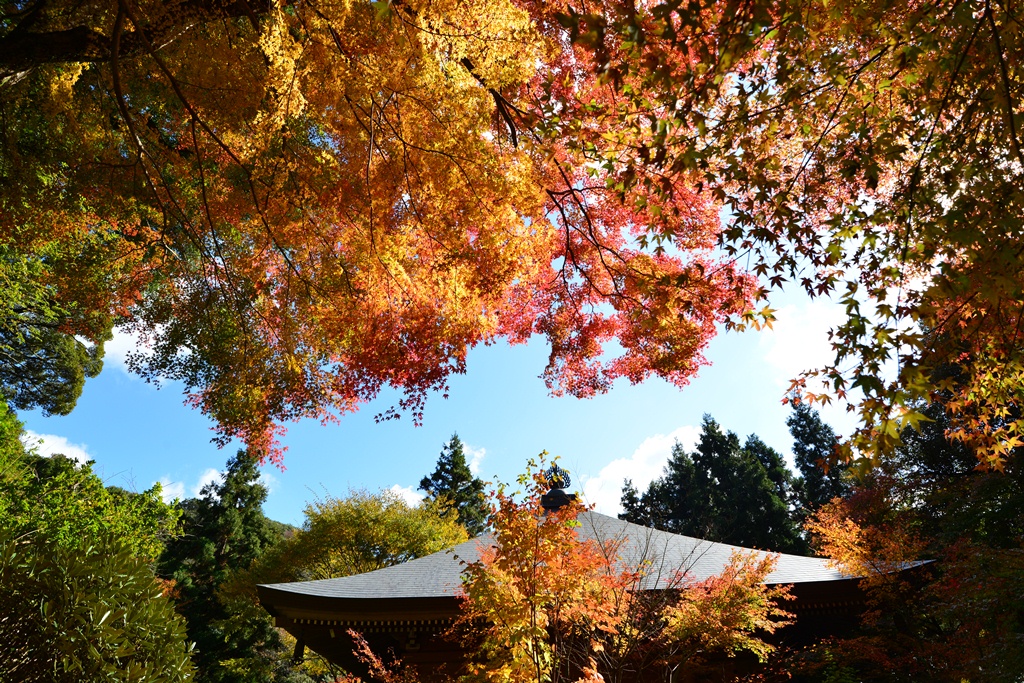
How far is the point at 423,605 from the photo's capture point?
643cm

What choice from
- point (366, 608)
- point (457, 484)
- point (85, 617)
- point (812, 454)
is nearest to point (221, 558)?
point (457, 484)

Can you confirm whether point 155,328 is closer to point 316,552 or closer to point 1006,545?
point 316,552

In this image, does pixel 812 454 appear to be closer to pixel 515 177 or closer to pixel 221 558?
pixel 221 558

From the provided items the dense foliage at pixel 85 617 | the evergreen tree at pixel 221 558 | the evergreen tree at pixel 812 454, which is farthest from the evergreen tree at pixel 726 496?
the dense foliage at pixel 85 617

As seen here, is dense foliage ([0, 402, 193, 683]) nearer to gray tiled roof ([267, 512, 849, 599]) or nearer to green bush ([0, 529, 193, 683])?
green bush ([0, 529, 193, 683])

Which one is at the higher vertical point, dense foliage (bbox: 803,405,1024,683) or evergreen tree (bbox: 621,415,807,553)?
evergreen tree (bbox: 621,415,807,553)

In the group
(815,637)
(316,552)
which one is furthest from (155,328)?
(815,637)

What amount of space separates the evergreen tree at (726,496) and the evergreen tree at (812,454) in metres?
1.29

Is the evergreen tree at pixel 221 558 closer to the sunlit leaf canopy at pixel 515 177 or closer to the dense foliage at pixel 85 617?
the sunlit leaf canopy at pixel 515 177

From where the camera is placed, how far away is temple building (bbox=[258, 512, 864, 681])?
645 centimetres

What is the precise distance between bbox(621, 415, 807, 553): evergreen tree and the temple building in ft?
74.2

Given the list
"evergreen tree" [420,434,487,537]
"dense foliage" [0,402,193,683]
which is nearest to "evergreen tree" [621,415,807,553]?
"evergreen tree" [420,434,487,537]

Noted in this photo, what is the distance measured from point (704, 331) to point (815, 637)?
4.22 metres

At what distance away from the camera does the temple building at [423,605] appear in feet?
21.2
